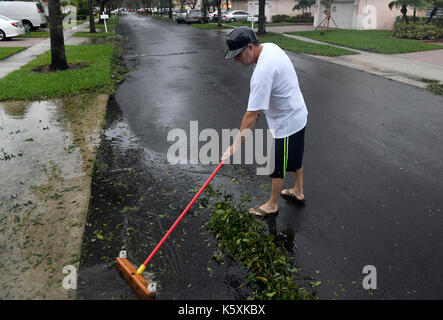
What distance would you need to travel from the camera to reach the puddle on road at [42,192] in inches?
113

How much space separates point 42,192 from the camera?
4.08 m

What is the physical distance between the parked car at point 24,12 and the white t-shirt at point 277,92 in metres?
25.8

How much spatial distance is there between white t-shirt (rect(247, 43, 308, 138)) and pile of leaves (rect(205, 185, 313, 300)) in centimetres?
94

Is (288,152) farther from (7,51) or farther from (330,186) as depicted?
(7,51)

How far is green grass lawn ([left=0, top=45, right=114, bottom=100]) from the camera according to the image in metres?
8.28

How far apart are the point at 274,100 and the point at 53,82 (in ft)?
25.3

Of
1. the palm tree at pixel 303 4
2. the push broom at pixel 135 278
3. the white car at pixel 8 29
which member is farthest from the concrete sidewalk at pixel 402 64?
the palm tree at pixel 303 4

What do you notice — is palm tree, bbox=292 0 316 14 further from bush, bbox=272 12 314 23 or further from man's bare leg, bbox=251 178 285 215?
man's bare leg, bbox=251 178 285 215

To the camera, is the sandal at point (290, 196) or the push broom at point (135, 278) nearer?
the push broom at point (135, 278)

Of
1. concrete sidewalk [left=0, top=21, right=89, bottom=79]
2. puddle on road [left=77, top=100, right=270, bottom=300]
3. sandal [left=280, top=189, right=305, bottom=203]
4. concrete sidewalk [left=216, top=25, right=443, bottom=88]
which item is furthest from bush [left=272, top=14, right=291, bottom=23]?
sandal [left=280, top=189, right=305, bottom=203]

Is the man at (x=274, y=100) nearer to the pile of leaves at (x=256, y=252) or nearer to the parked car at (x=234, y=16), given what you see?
the pile of leaves at (x=256, y=252)
